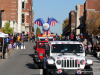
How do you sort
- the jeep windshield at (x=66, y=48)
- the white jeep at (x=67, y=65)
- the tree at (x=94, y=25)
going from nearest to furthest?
the white jeep at (x=67, y=65) < the jeep windshield at (x=66, y=48) < the tree at (x=94, y=25)

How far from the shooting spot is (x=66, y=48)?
16.1 meters

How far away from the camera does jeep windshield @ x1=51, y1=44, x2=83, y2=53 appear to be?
52.5ft

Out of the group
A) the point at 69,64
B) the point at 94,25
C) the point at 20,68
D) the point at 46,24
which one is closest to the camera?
the point at 69,64

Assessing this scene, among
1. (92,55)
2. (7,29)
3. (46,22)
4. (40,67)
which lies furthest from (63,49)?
(7,29)

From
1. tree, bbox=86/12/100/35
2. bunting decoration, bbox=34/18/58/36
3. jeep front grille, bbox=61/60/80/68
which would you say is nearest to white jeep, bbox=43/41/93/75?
jeep front grille, bbox=61/60/80/68

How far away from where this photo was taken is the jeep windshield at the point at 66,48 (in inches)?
631

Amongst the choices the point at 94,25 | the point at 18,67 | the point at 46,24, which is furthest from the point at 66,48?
the point at 94,25

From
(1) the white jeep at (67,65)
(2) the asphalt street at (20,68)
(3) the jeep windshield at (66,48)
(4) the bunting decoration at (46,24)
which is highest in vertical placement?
(4) the bunting decoration at (46,24)

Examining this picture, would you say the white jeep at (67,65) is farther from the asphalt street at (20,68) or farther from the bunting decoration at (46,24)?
the bunting decoration at (46,24)

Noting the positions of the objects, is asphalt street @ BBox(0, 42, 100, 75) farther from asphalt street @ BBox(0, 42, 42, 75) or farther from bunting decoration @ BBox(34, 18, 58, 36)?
bunting decoration @ BBox(34, 18, 58, 36)

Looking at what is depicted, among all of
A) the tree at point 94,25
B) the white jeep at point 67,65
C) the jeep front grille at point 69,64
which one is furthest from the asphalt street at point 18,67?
the tree at point 94,25

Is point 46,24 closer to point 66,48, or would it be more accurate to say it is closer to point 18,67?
point 18,67

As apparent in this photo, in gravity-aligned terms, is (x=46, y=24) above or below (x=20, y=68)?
above

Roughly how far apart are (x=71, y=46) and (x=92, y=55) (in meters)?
19.8
